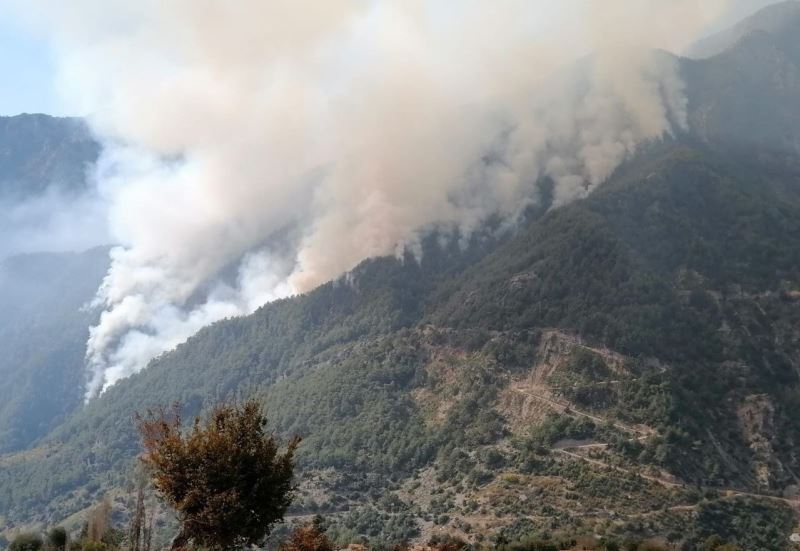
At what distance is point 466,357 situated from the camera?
492 feet

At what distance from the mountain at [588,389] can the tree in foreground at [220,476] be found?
59.5 m

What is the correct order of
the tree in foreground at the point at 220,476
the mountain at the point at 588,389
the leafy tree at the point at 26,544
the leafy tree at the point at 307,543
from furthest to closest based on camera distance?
the mountain at the point at 588,389
the leafy tree at the point at 26,544
the leafy tree at the point at 307,543
the tree in foreground at the point at 220,476

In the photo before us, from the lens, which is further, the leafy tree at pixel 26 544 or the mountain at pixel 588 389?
the mountain at pixel 588 389

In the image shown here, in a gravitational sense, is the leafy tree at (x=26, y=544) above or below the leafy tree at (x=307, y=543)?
above

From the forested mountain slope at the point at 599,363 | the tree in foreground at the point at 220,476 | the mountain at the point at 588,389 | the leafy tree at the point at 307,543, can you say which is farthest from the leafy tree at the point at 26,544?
the forested mountain slope at the point at 599,363

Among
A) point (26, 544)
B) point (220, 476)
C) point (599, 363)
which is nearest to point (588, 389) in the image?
point (599, 363)

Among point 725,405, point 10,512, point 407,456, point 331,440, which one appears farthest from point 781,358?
point 10,512

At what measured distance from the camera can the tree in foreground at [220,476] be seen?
38.9m

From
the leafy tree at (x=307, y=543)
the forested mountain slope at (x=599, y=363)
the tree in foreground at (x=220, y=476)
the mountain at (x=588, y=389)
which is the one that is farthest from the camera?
the forested mountain slope at (x=599, y=363)

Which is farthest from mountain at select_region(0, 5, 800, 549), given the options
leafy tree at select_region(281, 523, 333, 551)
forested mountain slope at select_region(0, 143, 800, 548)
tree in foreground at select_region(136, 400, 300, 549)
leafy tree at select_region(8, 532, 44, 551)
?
tree in foreground at select_region(136, 400, 300, 549)

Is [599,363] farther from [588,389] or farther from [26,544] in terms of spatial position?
[26,544]

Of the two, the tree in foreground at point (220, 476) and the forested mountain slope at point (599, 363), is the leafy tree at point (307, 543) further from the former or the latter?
the forested mountain slope at point (599, 363)

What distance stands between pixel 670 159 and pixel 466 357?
88992mm

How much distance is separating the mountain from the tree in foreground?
195 feet
